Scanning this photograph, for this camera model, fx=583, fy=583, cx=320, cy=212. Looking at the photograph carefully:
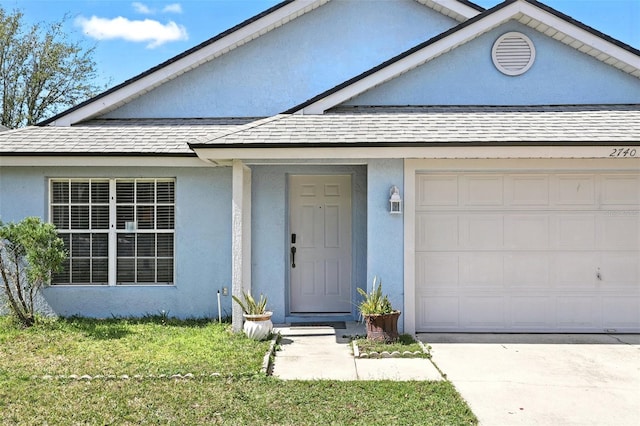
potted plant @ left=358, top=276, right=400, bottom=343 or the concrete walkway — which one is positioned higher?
potted plant @ left=358, top=276, right=400, bottom=343

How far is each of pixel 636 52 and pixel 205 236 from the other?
8105 mm

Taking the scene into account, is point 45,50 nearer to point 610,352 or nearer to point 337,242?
point 337,242

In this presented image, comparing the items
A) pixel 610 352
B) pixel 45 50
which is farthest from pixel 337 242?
pixel 45 50

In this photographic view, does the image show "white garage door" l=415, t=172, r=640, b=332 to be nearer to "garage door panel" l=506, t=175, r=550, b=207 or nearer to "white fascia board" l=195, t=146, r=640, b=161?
"garage door panel" l=506, t=175, r=550, b=207

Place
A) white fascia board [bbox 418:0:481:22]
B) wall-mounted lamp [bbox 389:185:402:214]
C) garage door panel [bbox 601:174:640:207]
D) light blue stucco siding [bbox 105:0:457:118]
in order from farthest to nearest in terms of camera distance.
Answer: white fascia board [bbox 418:0:481:22] < light blue stucco siding [bbox 105:0:457:118] < garage door panel [bbox 601:174:640:207] < wall-mounted lamp [bbox 389:185:402:214]

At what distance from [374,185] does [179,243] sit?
3.76m

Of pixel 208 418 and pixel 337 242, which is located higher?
pixel 337 242

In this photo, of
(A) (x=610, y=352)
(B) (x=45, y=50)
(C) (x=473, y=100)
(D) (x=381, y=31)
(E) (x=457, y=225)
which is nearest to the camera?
(A) (x=610, y=352)

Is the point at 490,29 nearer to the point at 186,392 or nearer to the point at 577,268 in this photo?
the point at 577,268

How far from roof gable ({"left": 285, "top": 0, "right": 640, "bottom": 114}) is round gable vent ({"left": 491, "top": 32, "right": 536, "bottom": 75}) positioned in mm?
282

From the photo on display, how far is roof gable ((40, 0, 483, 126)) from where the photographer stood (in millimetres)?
11766

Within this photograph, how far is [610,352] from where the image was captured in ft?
26.9

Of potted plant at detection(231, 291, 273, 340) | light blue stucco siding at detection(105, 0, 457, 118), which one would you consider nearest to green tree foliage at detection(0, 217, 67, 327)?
potted plant at detection(231, 291, 273, 340)

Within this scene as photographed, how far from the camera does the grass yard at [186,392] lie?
220 inches
